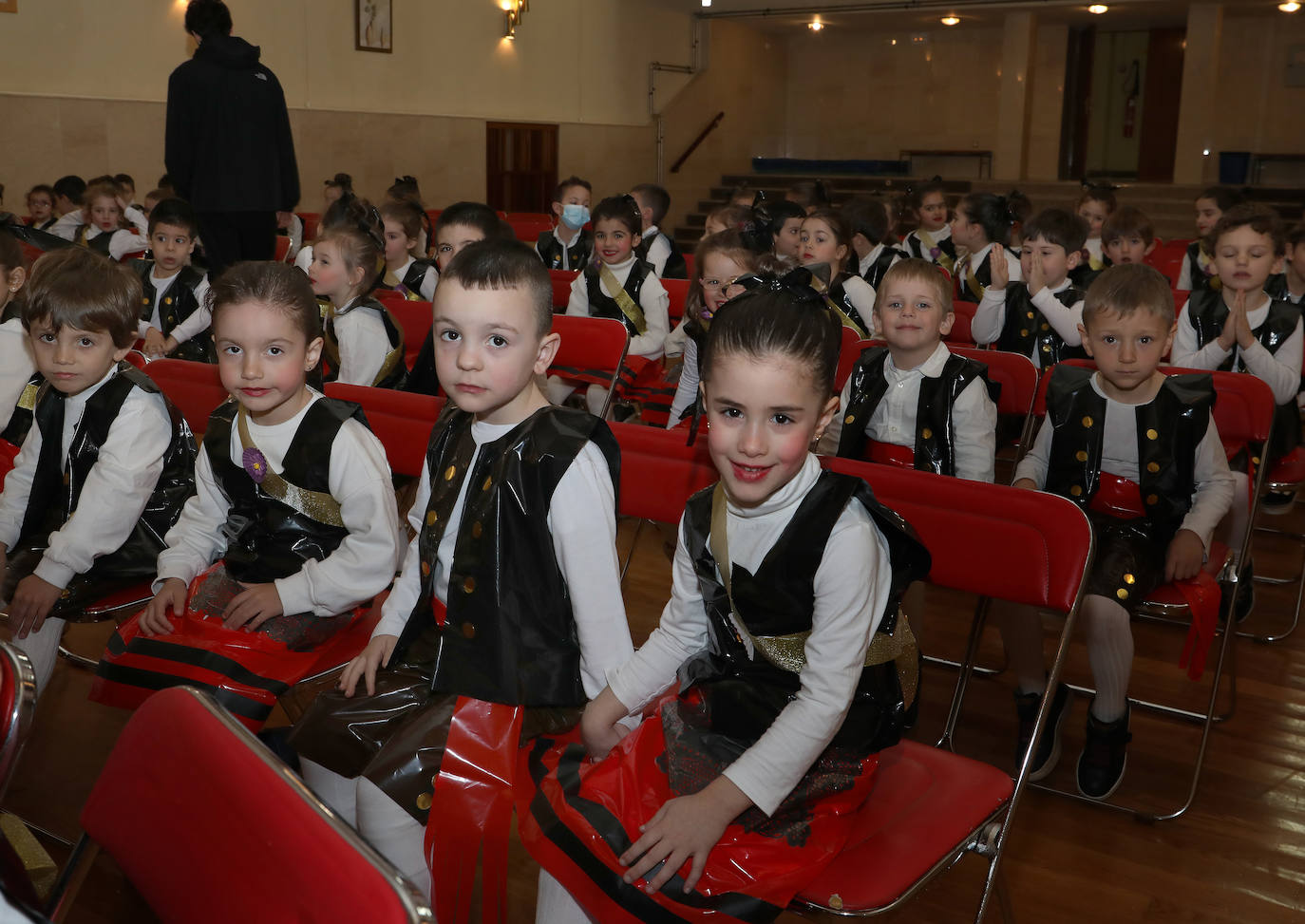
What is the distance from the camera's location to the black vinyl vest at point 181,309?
15.9ft

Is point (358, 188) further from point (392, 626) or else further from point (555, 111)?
point (392, 626)

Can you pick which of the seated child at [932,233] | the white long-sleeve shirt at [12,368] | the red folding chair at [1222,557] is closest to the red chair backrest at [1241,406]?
the red folding chair at [1222,557]

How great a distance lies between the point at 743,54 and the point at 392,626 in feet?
58.0

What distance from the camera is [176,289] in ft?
16.3

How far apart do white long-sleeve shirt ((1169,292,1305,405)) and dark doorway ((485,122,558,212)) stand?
37.3ft

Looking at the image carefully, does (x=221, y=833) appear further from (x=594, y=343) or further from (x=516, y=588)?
(x=594, y=343)

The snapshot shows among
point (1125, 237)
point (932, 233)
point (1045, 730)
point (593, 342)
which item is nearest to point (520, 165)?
point (932, 233)

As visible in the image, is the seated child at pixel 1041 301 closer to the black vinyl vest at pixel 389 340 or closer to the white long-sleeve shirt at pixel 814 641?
the black vinyl vest at pixel 389 340

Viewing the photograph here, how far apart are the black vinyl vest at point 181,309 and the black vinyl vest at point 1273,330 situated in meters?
4.04

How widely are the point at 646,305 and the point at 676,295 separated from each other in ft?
0.77

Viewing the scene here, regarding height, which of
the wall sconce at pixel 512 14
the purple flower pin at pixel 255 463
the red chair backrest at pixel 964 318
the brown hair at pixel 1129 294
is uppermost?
the wall sconce at pixel 512 14

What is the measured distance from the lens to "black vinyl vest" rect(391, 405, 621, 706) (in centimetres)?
187

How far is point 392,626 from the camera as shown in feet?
6.72

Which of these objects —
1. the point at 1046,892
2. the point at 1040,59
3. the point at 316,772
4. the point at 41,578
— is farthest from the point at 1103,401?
the point at 1040,59
